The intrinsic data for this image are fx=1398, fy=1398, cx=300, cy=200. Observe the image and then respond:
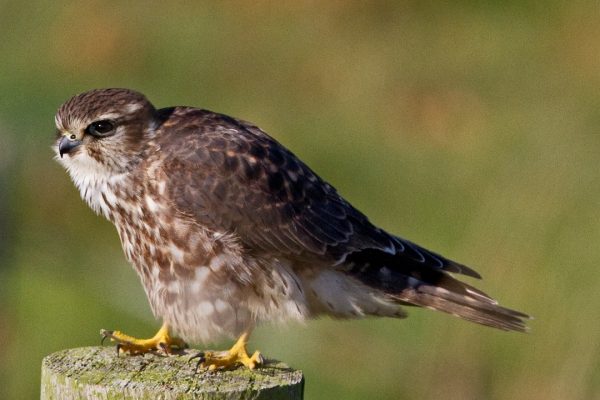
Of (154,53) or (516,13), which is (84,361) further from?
(516,13)

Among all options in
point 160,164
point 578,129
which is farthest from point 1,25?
point 160,164

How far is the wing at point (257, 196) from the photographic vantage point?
645cm

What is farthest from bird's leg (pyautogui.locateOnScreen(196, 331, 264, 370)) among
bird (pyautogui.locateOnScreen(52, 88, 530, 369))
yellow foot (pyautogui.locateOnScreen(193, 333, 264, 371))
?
bird (pyautogui.locateOnScreen(52, 88, 530, 369))

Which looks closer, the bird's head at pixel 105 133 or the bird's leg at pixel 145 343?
the bird's leg at pixel 145 343

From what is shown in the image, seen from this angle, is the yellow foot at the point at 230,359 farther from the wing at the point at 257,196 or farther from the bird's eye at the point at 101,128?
the bird's eye at the point at 101,128

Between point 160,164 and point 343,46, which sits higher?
point 343,46

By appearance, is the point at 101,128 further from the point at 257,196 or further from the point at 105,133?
the point at 257,196

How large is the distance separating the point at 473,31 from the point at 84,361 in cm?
1029

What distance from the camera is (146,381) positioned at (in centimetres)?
499

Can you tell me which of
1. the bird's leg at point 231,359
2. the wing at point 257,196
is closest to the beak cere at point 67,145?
the wing at point 257,196

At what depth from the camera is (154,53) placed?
1422 cm

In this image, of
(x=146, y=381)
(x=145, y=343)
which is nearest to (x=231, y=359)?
(x=145, y=343)

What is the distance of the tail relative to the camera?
21.2 ft

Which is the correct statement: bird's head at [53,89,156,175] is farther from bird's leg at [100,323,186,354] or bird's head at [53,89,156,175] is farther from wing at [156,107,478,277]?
bird's leg at [100,323,186,354]
